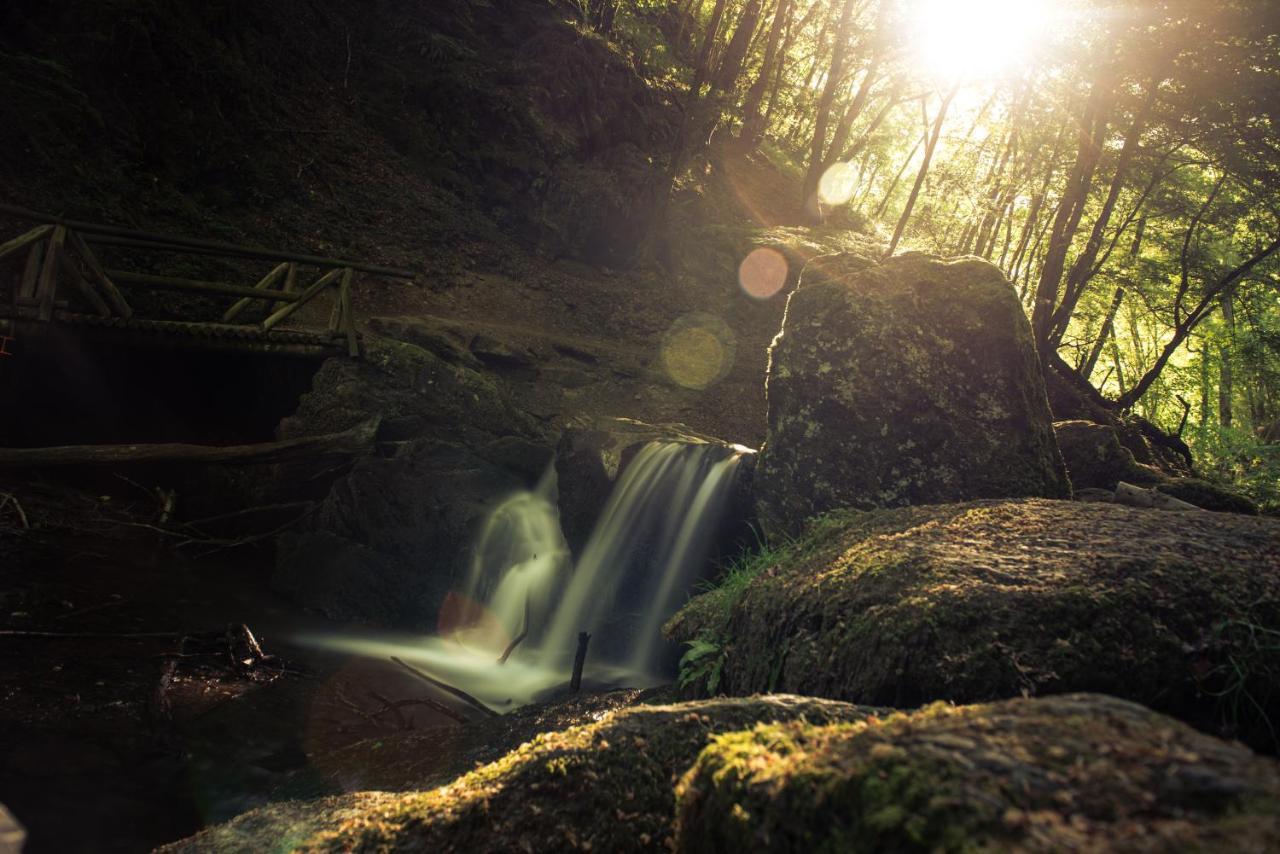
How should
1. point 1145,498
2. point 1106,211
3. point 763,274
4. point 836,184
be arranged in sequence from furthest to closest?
point 836,184, point 763,274, point 1106,211, point 1145,498

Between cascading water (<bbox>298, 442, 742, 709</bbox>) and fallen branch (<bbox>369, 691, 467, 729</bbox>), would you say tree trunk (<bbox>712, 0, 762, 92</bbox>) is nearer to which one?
cascading water (<bbox>298, 442, 742, 709</bbox>)

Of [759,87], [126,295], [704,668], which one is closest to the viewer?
[704,668]

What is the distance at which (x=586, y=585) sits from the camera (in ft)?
32.2

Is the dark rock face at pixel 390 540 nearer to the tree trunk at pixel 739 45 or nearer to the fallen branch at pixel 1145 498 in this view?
the fallen branch at pixel 1145 498

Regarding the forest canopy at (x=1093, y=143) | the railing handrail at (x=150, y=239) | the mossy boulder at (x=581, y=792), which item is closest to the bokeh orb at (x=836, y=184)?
the forest canopy at (x=1093, y=143)

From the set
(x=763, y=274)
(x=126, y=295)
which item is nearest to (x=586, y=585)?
(x=126, y=295)

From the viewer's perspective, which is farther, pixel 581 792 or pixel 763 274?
pixel 763 274

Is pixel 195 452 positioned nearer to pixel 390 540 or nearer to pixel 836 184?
pixel 390 540

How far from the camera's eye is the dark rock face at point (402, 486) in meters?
9.59

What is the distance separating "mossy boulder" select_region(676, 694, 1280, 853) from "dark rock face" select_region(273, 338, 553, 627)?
28.2 ft

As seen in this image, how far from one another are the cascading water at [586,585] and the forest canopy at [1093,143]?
29.7 feet

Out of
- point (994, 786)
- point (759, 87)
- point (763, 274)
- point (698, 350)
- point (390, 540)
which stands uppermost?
point (759, 87)

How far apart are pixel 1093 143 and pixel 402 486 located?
1412cm

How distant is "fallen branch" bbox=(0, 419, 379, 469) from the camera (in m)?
8.19
